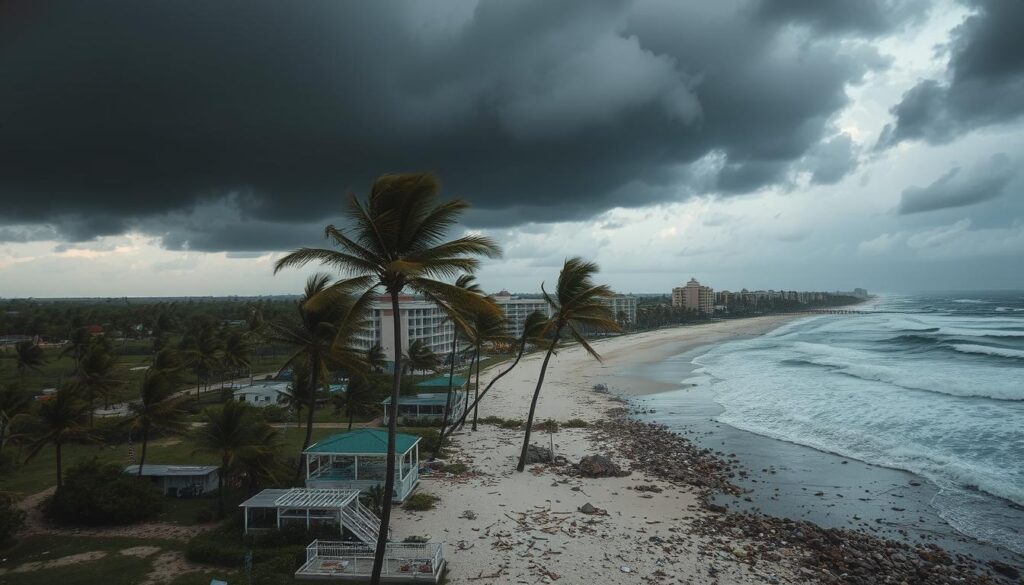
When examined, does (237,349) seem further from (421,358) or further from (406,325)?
(406,325)

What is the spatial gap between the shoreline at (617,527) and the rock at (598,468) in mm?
304

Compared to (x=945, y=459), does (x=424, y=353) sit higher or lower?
higher

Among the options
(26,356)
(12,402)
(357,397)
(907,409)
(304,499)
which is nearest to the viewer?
(304,499)

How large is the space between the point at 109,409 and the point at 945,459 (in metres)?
45.8

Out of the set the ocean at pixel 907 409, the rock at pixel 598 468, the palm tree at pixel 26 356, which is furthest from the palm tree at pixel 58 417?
the palm tree at pixel 26 356

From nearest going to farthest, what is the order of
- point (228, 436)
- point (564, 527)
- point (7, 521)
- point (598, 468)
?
1. point (7, 521)
2. point (228, 436)
3. point (564, 527)
4. point (598, 468)

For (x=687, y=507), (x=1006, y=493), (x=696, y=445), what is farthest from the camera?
(x=696, y=445)

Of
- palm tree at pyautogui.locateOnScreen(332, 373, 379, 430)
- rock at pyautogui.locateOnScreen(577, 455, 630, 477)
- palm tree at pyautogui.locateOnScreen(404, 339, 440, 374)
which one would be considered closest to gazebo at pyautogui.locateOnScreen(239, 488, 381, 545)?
rock at pyautogui.locateOnScreen(577, 455, 630, 477)

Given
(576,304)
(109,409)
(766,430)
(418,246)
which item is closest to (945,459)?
(766,430)

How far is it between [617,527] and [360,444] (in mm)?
8362

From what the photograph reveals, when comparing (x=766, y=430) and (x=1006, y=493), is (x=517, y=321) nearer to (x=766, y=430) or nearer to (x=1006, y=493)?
(x=766, y=430)

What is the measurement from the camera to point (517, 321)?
10300 centimetres

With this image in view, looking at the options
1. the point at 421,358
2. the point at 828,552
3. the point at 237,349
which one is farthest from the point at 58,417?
the point at 421,358

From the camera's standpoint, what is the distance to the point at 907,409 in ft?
107
